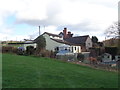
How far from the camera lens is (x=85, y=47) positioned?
5112cm

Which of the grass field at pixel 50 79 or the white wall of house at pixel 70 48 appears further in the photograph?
the white wall of house at pixel 70 48

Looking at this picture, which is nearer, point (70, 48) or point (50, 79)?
point (50, 79)

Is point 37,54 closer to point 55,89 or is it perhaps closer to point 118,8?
point 118,8

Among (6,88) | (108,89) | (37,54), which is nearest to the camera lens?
(6,88)

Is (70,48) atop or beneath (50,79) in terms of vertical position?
atop

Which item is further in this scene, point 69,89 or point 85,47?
point 85,47

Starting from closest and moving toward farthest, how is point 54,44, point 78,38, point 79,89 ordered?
point 79,89
point 54,44
point 78,38

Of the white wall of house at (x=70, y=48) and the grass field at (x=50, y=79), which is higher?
the white wall of house at (x=70, y=48)

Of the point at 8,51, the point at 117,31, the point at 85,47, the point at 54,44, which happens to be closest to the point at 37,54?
the point at 8,51

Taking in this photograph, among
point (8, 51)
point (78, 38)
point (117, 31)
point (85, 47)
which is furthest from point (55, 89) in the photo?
point (78, 38)

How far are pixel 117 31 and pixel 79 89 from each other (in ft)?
60.0

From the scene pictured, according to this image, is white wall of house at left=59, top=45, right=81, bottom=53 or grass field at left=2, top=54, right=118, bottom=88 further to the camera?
white wall of house at left=59, top=45, right=81, bottom=53

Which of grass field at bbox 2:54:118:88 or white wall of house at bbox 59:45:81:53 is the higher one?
white wall of house at bbox 59:45:81:53

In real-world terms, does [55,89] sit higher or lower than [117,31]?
lower
